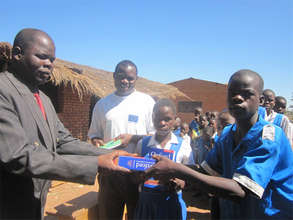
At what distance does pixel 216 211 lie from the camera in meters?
2.07

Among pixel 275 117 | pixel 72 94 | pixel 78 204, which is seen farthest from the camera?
pixel 72 94

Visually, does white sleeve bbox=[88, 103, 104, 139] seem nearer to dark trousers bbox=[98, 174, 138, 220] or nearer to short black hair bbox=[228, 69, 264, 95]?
dark trousers bbox=[98, 174, 138, 220]

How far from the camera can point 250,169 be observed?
4.93ft

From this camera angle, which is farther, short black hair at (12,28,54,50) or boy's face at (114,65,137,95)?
boy's face at (114,65,137,95)

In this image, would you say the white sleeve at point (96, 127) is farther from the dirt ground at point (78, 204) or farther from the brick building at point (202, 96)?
the brick building at point (202, 96)

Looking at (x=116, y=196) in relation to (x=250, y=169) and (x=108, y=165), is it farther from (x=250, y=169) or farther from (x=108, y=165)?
(x=250, y=169)

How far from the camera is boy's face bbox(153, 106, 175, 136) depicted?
253cm

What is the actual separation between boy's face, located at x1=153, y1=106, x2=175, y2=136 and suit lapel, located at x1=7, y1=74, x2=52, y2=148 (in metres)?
1.23

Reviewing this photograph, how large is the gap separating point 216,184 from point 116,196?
1517mm

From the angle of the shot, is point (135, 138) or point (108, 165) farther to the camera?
point (135, 138)

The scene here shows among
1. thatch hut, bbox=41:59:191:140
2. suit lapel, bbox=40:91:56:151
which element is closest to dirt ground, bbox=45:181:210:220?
suit lapel, bbox=40:91:56:151

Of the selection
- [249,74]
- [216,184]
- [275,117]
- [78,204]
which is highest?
[249,74]

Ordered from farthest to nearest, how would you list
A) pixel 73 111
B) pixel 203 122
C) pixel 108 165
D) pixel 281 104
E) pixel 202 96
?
pixel 202 96 < pixel 73 111 < pixel 203 122 < pixel 281 104 < pixel 108 165

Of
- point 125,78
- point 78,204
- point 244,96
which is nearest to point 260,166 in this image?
point 244,96
